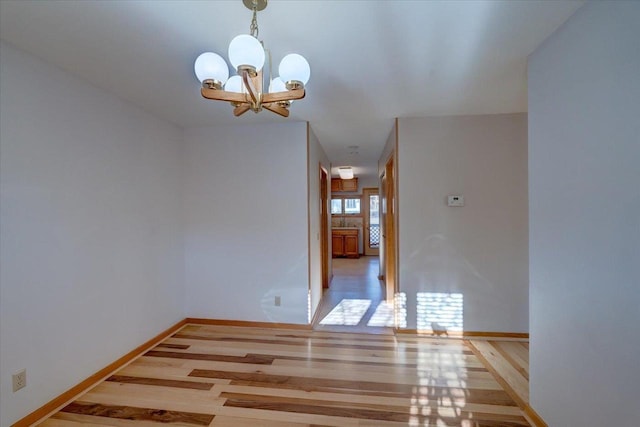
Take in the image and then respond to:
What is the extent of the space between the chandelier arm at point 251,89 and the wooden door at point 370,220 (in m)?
7.49

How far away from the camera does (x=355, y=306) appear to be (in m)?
4.04

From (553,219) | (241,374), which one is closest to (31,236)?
(241,374)

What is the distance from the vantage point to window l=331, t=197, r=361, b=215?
29.2ft

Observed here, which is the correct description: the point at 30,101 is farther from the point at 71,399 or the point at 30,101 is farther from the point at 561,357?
the point at 561,357

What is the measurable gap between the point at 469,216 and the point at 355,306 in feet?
6.64

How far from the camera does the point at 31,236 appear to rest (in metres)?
1.82

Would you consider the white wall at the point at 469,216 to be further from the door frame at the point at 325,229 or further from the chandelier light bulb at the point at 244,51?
the chandelier light bulb at the point at 244,51

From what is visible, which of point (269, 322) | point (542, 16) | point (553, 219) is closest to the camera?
point (542, 16)

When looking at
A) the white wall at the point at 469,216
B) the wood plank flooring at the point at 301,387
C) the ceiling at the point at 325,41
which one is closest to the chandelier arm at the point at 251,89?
the ceiling at the point at 325,41

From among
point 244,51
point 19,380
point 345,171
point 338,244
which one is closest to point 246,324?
point 19,380

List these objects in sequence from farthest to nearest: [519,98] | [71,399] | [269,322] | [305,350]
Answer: [269,322] → [305,350] → [519,98] → [71,399]

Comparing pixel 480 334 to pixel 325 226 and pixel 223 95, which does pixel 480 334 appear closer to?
pixel 325 226

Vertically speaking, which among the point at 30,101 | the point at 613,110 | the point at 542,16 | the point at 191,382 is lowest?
the point at 191,382

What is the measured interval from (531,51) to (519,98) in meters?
0.89
